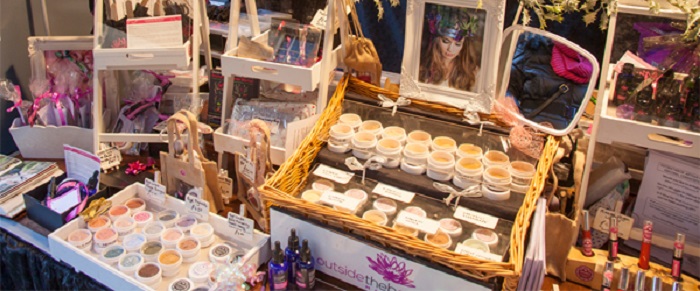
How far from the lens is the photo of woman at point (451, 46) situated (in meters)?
2.12

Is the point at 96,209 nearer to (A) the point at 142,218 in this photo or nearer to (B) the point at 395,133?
(A) the point at 142,218

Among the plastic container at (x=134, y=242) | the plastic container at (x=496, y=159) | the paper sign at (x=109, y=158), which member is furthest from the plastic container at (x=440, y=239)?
the paper sign at (x=109, y=158)

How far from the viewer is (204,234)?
2182mm

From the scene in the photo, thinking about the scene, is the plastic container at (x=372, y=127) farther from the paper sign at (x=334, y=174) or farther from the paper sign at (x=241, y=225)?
the paper sign at (x=241, y=225)

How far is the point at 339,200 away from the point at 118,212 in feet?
3.12

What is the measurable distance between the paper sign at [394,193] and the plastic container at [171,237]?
75 cm

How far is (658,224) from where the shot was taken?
6.88 ft

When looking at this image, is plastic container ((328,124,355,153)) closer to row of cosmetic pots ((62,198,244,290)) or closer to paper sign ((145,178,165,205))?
row of cosmetic pots ((62,198,244,290))

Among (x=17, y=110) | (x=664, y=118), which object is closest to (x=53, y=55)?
(x=17, y=110)

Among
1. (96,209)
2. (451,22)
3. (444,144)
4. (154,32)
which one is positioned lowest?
(96,209)

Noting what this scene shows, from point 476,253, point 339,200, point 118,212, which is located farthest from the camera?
point 118,212

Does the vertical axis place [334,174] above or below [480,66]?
below

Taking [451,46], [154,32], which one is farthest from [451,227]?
[154,32]

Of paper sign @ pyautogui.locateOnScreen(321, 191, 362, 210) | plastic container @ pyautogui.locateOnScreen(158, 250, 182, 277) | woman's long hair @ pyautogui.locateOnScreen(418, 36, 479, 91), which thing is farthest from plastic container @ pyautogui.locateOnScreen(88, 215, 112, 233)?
woman's long hair @ pyautogui.locateOnScreen(418, 36, 479, 91)
